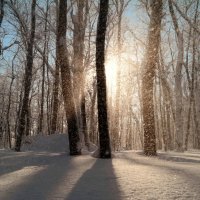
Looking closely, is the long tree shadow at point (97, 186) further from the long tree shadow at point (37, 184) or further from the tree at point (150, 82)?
the tree at point (150, 82)

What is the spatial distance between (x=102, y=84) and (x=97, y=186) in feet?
14.1

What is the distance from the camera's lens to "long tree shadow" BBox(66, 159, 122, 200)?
5.06m

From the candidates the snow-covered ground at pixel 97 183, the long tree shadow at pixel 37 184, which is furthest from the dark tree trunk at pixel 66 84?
the long tree shadow at pixel 37 184

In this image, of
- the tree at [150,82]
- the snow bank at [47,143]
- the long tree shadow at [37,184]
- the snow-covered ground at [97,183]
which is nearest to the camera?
the snow-covered ground at [97,183]

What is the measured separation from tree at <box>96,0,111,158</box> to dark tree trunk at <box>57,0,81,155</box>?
1139mm

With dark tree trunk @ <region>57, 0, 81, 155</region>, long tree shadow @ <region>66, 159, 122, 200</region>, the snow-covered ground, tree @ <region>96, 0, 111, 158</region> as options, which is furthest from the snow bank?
long tree shadow @ <region>66, 159, 122, 200</region>

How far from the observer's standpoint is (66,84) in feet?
34.2

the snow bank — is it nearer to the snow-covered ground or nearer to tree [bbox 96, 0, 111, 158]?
tree [bbox 96, 0, 111, 158]

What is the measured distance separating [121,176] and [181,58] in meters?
12.3

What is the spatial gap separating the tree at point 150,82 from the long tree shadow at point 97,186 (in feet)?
13.4

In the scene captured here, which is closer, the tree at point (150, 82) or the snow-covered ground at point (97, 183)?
the snow-covered ground at point (97, 183)

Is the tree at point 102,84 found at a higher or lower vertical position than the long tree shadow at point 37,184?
higher

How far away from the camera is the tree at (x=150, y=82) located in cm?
1103

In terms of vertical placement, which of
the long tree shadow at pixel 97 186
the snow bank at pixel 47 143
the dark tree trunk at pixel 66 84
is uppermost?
the dark tree trunk at pixel 66 84
